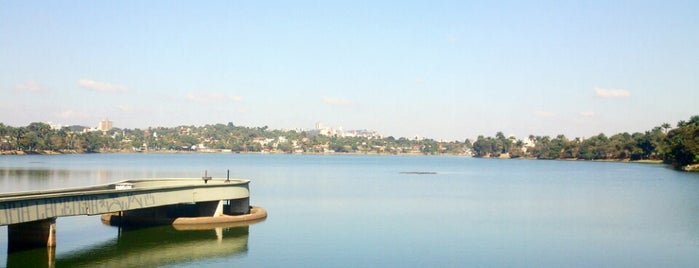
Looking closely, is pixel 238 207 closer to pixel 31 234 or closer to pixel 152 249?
pixel 152 249

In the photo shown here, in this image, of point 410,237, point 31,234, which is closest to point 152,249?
point 31,234

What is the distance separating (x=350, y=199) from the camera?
261 ft

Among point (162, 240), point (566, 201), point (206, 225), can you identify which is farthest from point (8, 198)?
point (566, 201)

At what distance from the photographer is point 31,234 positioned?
124ft

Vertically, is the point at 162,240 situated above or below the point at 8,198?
below

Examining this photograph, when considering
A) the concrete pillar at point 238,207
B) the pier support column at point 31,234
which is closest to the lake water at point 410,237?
the pier support column at point 31,234

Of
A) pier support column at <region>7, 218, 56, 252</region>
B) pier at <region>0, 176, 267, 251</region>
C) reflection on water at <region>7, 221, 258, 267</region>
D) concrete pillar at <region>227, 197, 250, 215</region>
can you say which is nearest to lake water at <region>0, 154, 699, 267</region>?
reflection on water at <region>7, 221, 258, 267</region>

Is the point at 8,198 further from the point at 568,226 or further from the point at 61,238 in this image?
the point at 568,226

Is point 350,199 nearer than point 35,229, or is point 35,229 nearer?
point 35,229

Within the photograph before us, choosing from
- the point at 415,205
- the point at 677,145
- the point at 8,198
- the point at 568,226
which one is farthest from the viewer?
the point at 677,145

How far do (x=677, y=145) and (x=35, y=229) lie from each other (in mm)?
154530

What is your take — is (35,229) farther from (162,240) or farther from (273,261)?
Answer: (273,261)

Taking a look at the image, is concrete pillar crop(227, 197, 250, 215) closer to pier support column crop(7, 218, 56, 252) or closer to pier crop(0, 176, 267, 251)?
pier crop(0, 176, 267, 251)

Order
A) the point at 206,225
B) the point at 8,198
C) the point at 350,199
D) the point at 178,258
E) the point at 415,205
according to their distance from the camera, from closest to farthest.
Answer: the point at 8,198 < the point at 178,258 < the point at 206,225 < the point at 415,205 < the point at 350,199
